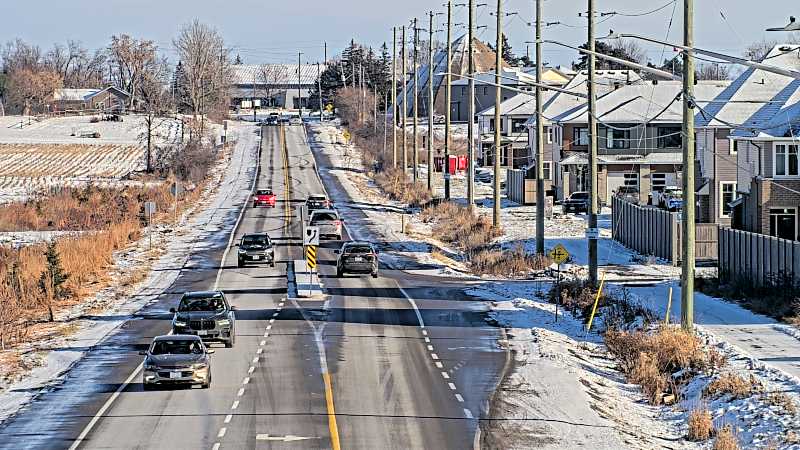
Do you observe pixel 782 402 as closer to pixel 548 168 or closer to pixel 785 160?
pixel 785 160

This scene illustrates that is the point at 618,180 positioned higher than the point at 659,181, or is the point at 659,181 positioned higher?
the point at 618,180

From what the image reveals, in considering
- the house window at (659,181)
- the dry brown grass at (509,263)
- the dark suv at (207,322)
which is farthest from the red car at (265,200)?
the dark suv at (207,322)

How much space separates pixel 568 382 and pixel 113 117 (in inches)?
6287

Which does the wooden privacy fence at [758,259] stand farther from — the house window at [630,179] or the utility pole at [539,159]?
the house window at [630,179]

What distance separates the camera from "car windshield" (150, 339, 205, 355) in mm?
27406

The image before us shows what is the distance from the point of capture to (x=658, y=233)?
56125 mm

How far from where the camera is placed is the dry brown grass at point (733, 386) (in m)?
24.7

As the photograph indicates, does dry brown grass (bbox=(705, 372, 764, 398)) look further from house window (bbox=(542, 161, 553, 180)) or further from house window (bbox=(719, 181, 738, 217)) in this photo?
house window (bbox=(542, 161, 553, 180))

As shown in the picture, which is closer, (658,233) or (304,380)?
(304,380)

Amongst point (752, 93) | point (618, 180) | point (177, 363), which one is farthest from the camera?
point (618, 180)

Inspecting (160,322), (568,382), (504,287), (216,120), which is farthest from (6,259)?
(216,120)

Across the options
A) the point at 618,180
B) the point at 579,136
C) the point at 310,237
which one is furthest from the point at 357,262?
the point at 579,136

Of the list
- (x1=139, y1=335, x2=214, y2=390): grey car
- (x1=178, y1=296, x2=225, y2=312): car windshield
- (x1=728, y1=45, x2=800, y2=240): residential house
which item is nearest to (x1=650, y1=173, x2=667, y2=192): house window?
(x1=728, y1=45, x2=800, y2=240): residential house

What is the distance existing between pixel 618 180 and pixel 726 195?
2237 cm
